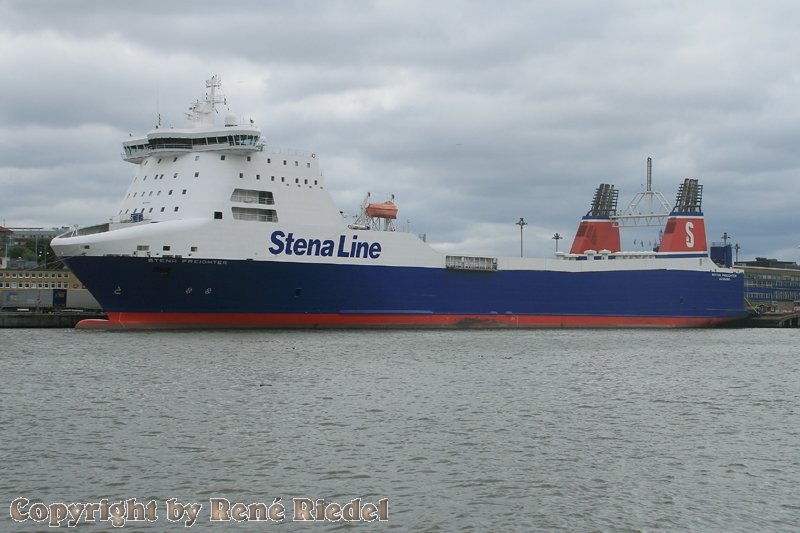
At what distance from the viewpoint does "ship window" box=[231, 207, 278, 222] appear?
3688 cm

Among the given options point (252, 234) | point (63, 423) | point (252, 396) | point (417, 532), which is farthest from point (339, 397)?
point (252, 234)

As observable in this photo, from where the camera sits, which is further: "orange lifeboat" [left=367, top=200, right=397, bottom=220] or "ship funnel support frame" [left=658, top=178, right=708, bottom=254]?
"ship funnel support frame" [left=658, top=178, right=708, bottom=254]

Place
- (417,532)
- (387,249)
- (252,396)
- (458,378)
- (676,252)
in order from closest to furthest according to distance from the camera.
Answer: (417,532) < (252,396) < (458,378) < (387,249) < (676,252)

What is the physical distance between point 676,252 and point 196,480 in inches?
1736

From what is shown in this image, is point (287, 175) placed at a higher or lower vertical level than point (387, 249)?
higher

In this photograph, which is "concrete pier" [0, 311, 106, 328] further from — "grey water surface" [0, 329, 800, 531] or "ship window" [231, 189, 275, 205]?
"grey water surface" [0, 329, 800, 531]

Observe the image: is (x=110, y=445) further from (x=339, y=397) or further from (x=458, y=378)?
(x=458, y=378)

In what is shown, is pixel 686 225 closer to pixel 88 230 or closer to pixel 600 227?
pixel 600 227

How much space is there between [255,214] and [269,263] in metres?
2.62

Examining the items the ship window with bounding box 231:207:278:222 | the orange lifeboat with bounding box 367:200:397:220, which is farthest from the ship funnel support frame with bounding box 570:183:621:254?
the ship window with bounding box 231:207:278:222

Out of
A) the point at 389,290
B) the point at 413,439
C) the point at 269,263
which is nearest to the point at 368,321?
the point at 389,290

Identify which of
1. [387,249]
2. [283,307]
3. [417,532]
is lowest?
[417,532]

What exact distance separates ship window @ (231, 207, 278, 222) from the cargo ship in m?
0.06

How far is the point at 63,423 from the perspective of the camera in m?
15.4
